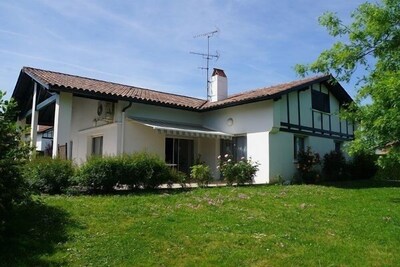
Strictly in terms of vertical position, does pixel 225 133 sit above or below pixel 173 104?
below

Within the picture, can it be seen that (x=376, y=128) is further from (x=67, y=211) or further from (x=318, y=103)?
(x=318, y=103)

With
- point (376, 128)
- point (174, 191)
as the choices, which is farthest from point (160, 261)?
point (376, 128)

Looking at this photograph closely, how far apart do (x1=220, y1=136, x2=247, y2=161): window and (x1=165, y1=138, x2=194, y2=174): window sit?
2.37 m

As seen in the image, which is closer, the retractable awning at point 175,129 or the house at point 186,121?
the retractable awning at point 175,129

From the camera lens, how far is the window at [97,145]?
27102mm

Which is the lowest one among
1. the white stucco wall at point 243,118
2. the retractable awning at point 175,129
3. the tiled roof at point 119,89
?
the retractable awning at point 175,129

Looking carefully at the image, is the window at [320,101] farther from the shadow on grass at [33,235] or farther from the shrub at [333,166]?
the shadow on grass at [33,235]

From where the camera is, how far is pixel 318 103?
1211 inches

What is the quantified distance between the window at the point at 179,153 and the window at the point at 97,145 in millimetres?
4706

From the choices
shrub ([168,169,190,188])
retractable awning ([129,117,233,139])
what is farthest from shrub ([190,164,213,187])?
retractable awning ([129,117,233,139])

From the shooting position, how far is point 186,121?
93.9 feet

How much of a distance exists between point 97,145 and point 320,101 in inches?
702

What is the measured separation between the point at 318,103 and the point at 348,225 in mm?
19217

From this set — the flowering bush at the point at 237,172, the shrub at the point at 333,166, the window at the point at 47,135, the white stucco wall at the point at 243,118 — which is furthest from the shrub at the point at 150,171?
the window at the point at 47,135
